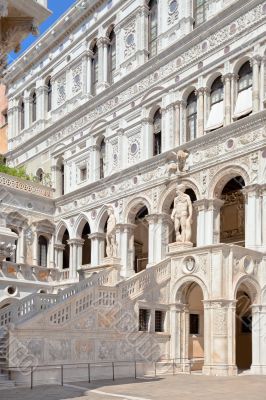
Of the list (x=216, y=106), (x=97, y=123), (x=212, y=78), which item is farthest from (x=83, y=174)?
(x=212, y=78)

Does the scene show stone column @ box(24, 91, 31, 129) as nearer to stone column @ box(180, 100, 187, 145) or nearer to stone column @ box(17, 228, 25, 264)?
stone column @ box(17, 228, 25, 264)

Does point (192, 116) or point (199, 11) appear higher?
point (199, 11)

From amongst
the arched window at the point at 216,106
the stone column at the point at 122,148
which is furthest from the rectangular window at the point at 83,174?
the arched window at the point at 216,106

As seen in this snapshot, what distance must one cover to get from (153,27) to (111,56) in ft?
11.0

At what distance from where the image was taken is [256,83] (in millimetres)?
22234

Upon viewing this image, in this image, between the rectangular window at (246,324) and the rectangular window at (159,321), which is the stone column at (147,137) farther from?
the rectangular window at (246,324)

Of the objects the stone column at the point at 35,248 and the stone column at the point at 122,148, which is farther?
the stone column at the point at 35,248

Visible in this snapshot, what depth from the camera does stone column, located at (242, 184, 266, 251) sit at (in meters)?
21.3

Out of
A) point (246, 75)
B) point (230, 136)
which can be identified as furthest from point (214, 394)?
point (246, 75)

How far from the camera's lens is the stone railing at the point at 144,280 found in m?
21.4

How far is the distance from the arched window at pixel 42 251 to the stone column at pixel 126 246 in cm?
613

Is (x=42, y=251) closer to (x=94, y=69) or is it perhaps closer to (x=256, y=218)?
(x=94, y=69)

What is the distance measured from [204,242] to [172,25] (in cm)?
976

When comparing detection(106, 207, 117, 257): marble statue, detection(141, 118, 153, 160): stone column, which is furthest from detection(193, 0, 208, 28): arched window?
detection(106, 207, 117, 257): marble statue
